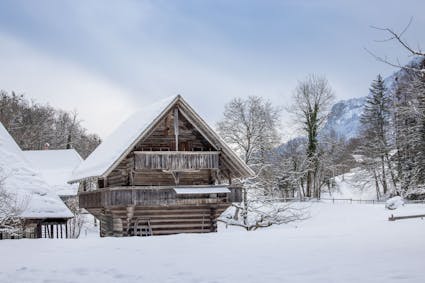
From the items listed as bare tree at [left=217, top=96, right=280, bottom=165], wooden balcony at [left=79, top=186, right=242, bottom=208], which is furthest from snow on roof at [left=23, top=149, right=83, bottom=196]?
wooden balcony at [left=79, top=186, right=242, bottom=208]

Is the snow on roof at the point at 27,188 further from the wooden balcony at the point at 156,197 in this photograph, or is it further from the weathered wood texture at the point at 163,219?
the weathered wood texture at the point at 163,219

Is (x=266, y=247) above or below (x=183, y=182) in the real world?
below

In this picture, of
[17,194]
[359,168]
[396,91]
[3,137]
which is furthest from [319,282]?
[359,168]

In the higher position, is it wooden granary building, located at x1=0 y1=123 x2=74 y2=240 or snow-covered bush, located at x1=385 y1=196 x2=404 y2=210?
wooden granary building, located at x1=0 y1=123 x2=74 y2=240

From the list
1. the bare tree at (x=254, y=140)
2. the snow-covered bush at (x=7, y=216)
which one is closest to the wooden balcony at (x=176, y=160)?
the snow-covered bush at (x=7, y=216)

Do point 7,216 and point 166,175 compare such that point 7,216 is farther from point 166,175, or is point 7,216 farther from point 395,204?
point 395,204

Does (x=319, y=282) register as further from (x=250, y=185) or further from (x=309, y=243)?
(x=250, y=185)

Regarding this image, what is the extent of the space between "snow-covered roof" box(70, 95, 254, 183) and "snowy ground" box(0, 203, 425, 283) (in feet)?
34.0

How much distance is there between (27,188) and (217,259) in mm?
16205

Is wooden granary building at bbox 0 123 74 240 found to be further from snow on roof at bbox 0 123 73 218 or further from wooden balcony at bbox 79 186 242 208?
wooden balcony at bbox 79 186 242 208

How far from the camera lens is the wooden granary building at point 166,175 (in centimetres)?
2533

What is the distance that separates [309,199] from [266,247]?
45753 millimetres

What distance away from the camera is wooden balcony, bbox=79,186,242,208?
25219 millimetres

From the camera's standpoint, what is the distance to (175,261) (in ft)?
32.9
